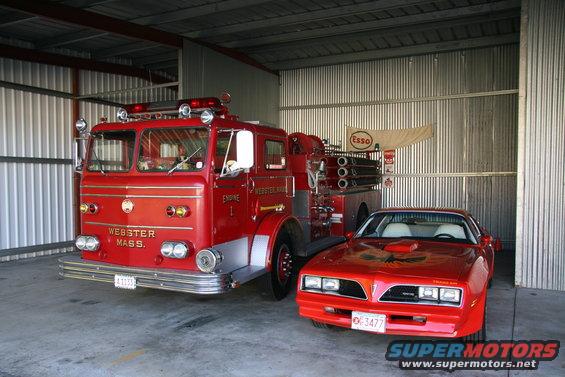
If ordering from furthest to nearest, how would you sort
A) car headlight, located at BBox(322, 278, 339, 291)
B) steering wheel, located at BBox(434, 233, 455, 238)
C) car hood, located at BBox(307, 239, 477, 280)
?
steering wheel, located at BBox(434, 233, 455, 238), car headlight, located at BBox(322, 278, 339, 291), car hood, located at BBox(307, 239, 477, 280)

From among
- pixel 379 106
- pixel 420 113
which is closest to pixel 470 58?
pixel 420 113

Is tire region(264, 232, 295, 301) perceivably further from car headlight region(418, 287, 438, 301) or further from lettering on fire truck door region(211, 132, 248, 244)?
car headlight region(418, 287, 438, 301)

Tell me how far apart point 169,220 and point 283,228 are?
1.80m

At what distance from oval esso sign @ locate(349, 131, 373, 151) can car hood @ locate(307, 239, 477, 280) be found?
846cm

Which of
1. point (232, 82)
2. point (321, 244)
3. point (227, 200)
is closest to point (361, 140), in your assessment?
point (232, 82)

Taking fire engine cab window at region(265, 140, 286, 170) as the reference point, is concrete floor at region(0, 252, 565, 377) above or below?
below

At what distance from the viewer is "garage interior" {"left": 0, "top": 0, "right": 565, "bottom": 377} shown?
494cm

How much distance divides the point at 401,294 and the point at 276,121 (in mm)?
11257

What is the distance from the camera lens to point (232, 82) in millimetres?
11898

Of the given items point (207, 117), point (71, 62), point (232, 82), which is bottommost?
point (207, 117)

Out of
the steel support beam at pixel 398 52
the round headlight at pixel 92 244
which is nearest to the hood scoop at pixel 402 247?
the round headlight at pixel 92 244

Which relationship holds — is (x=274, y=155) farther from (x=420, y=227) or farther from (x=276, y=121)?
(x=276, y=121)

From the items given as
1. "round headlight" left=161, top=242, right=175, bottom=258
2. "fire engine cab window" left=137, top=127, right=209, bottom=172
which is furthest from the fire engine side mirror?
"round headlight" left=161, top=242, right=175, bottom=258

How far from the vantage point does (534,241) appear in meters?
7.26
